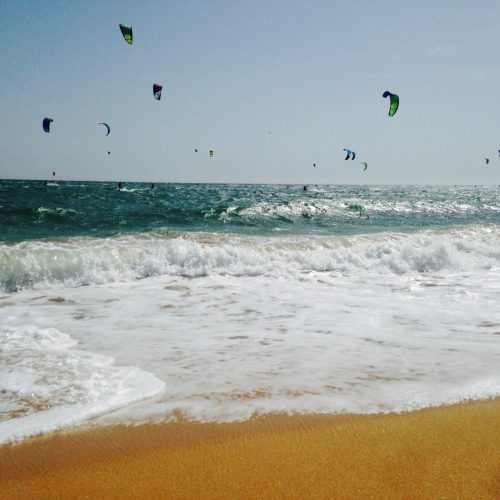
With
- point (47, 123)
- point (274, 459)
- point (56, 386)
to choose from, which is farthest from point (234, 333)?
point (47, 123)

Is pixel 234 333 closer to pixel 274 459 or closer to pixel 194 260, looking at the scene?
pixel 274 459

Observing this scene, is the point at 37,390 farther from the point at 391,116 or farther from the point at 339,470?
the point at 391,116

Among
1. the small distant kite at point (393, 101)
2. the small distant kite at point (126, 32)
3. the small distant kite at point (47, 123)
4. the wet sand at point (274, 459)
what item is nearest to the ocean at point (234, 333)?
the wet sand at point (274, 459)

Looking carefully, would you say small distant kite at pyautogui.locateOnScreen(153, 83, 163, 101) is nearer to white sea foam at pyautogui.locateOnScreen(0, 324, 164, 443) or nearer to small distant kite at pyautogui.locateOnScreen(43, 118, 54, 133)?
small distant kite at pyautogui.locateOnScreen(43, 118, 54, 133)

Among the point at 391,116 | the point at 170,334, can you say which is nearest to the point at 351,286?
the point at 170,334

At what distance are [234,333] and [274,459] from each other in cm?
244

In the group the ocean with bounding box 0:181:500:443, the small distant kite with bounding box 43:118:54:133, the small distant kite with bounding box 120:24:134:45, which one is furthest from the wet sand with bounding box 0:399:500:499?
the small distant kite with bounding box 43:118:54:133

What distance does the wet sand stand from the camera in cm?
184

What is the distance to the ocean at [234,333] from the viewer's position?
109 inches

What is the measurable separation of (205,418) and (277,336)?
6.28 feet

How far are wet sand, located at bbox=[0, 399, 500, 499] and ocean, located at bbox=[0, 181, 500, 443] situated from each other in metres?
0.18

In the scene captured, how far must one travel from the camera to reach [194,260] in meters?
9.45

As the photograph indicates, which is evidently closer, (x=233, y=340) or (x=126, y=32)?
(x=233, y=340)

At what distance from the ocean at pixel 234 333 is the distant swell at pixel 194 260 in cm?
4
